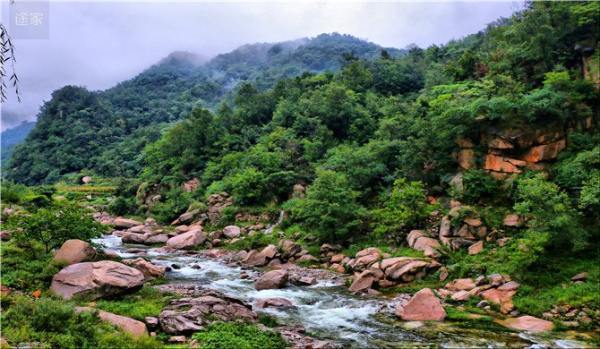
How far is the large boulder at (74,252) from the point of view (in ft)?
58.2

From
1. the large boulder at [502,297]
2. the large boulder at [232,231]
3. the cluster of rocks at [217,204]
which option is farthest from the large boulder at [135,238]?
the large boulder at [502,297]

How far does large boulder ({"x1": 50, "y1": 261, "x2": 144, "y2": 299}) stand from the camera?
15.1 metres

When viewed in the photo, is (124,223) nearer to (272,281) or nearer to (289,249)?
(289,249)

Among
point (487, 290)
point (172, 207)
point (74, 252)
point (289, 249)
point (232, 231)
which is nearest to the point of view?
point (74, 252)

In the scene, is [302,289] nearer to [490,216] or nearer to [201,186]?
[490,216]

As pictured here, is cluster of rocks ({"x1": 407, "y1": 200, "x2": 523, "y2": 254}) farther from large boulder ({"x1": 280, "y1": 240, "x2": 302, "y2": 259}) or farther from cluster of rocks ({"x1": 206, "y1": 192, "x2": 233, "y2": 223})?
cluster of rocks ({"x1": 206, "y1": 192, "x2": 233, "y2": 223})

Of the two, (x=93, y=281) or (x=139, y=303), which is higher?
(x=93, y=281)

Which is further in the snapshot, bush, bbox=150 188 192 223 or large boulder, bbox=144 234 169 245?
bush, bbox=150 188 192 223

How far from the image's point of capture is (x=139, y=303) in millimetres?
15336

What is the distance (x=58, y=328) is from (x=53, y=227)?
962 cm

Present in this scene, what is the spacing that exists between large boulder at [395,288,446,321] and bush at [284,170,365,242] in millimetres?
10359

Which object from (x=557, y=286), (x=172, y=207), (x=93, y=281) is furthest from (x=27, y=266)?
(x=172, y=207)

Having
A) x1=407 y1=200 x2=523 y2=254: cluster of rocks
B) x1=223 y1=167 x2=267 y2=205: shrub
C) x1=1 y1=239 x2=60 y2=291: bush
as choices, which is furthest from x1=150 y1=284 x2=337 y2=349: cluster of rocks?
x1=223 y1=167 x2=267 y2=205: shrub

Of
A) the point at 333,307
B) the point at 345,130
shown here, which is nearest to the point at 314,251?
the point at 333,307
